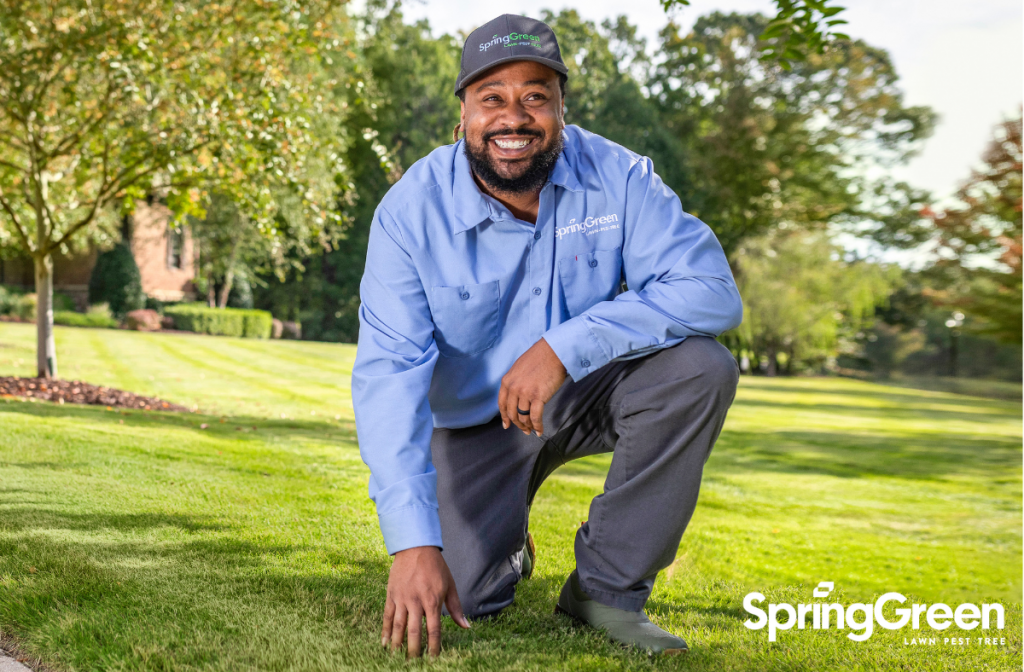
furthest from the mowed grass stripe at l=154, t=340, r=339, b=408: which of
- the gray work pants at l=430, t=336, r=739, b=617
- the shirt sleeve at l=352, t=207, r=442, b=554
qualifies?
the shirt sleeve at l=352, t=207, r=442, b=554

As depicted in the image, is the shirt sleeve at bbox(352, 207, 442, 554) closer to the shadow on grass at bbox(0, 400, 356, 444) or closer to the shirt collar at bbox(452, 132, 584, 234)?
the shirt collar at bbox(452, 132, 584, 234)

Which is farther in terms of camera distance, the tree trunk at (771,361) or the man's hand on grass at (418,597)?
the tree trunk at (771,361)

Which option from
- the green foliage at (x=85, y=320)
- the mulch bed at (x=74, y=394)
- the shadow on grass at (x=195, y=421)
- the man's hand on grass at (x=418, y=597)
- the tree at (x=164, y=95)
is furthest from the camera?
the green foliage at (x=85, y=320)

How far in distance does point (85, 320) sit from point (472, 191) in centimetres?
1855

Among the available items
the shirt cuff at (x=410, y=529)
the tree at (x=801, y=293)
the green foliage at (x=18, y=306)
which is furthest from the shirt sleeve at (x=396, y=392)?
the tree at (x=801, y=293)

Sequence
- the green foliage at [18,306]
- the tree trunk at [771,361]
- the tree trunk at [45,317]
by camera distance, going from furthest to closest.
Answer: the tree trunk at [771,361], the green foliage at [18,306], the tree trunk at [45,317]

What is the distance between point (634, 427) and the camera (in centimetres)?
226

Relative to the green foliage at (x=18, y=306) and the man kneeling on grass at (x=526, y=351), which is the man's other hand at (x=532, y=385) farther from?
the green foliage at (x=18, y=306)

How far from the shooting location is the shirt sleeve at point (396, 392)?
6.61 feet

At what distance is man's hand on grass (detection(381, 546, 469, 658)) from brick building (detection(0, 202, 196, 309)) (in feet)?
69.7

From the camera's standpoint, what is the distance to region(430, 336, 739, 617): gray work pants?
7.14ft

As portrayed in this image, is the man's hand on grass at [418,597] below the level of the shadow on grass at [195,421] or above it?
above

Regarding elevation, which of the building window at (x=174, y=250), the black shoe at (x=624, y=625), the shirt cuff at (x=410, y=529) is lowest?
the black shoe at (x=624, y=625)

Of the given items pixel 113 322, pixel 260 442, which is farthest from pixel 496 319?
pixel 113 322
